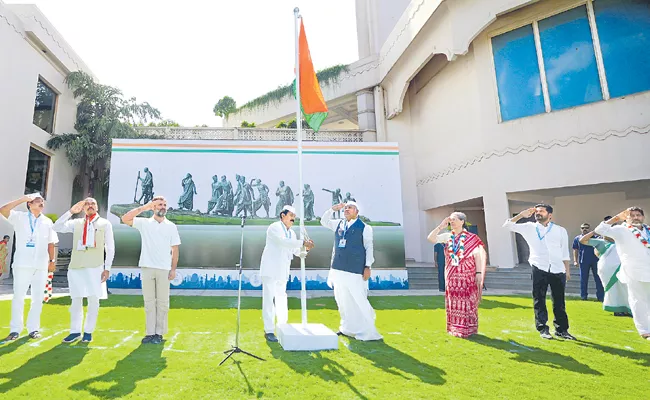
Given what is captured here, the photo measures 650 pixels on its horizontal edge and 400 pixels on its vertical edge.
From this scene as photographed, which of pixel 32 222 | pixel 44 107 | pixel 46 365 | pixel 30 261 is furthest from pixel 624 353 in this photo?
pixel 44 107

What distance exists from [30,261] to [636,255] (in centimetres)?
798

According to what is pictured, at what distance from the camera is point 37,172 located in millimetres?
13922

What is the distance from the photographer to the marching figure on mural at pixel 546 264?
4.88 meters

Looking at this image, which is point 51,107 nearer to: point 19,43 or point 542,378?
point 19,43

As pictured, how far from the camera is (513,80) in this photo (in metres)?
11.9

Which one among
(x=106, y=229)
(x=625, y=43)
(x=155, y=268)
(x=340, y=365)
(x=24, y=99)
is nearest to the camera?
(x=340, y=365)

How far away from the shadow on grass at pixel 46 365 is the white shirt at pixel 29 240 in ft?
4.03

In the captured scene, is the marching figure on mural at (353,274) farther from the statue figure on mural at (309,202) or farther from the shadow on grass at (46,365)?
the statue figure on mural at (309,202)

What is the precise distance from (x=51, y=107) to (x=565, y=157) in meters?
19.2

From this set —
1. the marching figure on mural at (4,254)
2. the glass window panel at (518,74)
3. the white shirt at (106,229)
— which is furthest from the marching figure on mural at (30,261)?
the glass window panel at (518,74)

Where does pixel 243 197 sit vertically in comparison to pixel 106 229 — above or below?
above

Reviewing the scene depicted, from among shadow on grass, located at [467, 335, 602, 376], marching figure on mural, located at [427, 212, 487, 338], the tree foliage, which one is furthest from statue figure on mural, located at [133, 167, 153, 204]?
the tree foliage

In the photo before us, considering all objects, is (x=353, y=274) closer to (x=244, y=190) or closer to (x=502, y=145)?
(x=244, y=190)

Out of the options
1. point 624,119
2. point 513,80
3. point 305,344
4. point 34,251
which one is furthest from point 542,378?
point 513,80
